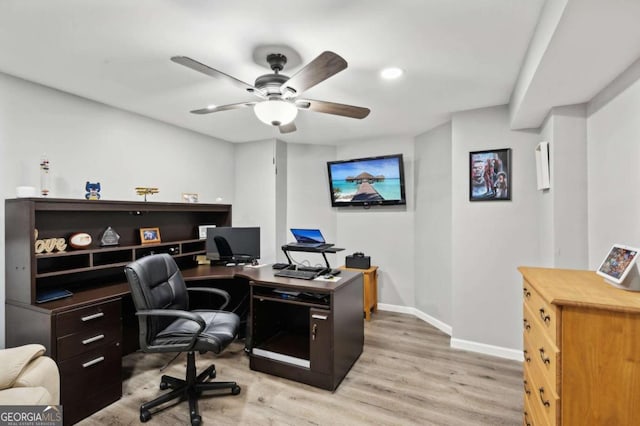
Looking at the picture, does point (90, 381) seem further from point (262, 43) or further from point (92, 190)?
point (262, 43)

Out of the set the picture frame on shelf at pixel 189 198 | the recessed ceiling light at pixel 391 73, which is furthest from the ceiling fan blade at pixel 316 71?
the picture frame on shelf at pixel 189 198

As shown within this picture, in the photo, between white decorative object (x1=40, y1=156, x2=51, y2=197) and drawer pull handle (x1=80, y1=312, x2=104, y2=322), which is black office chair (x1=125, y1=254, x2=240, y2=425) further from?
white decorative object (x1=40, y1=156, x2=51, y2=197)

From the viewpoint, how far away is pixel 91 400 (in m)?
2.08

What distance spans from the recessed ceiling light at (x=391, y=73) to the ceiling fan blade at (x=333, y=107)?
363 mm

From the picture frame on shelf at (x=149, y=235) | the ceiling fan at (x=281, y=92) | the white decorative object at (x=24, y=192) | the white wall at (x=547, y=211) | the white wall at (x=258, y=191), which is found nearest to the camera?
the ceiling fan at (x=281, y=92)

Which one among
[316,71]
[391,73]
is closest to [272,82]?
[316,71]

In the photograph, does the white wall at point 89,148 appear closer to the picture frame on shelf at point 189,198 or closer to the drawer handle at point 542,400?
the picture frame on shelf at point 189,198

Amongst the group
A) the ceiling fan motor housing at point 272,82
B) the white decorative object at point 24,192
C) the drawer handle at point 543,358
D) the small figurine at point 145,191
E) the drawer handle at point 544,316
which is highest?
the ceiling fan motor housing at point 272,82

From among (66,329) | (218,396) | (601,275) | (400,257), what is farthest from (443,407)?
(66,329)

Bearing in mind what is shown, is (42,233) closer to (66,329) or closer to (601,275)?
(66,329)

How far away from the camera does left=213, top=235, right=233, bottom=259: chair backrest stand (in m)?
3.40

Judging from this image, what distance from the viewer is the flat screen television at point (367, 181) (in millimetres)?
4051

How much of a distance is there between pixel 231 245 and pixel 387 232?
→ 7.24ft

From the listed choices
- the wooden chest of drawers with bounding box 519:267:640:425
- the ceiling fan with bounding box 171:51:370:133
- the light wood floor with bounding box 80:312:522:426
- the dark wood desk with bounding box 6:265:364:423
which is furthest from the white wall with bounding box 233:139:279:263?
the wooden chest of drawers with bounding box 519:267:640:425
